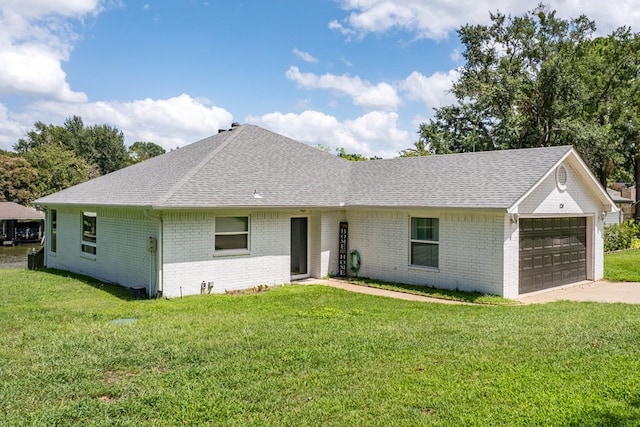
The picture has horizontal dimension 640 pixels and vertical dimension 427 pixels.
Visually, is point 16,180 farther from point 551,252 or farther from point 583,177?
point 583,177

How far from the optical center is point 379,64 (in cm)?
2459

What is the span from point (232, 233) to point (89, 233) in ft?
20.9

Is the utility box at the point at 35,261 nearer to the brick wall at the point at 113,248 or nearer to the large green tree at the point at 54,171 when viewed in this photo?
the brick wall at the point at 113,248

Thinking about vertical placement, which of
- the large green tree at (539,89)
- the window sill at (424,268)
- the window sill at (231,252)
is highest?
the large green tree at (539,89)

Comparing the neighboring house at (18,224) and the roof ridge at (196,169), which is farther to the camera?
the neighboring house at (18,224)

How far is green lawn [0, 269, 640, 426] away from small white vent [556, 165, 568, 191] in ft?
15.7

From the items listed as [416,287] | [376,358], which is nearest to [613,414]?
[376,358]

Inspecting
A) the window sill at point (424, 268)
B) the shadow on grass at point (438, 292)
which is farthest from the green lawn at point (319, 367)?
the window sill at point (424, 268)

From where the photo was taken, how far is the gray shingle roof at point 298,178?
41.4 ft

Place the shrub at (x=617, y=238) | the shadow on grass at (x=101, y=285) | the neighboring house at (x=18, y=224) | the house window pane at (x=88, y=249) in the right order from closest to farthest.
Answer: the shadow on grass at (x=101, y=285)
the house window pane at (x=88, y=249)
the shrub at (x=617, y=238)
the neighboring house at (x=18, y=224)

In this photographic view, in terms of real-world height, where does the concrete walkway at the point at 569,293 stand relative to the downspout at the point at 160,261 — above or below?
below

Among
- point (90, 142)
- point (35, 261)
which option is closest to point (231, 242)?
point (35, 261)

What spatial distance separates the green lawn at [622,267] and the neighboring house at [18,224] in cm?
4095

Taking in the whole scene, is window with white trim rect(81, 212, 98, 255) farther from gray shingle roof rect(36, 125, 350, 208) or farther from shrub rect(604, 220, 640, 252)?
shrub rect(604, 220, 640, 252)
